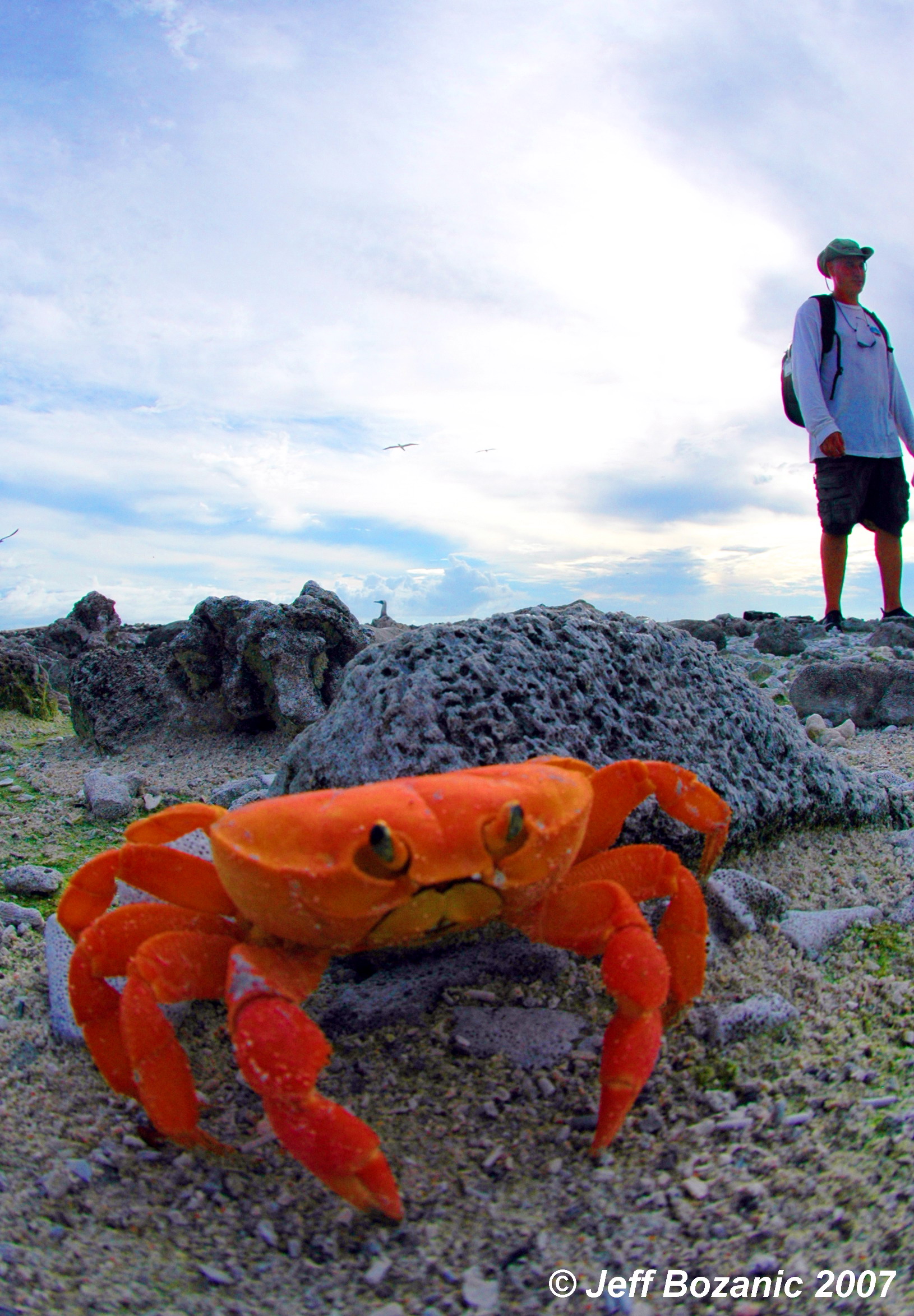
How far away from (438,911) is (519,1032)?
803 millimetres

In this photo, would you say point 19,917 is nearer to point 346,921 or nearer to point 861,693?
point 346,921

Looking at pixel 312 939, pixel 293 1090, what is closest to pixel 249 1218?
pixel 293 1090

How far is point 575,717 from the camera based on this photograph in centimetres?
339

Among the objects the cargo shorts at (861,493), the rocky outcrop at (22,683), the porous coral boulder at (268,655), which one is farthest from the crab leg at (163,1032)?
the cargo shorts at (861,493)

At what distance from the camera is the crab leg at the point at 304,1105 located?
6.35 feet

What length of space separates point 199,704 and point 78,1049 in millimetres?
4567

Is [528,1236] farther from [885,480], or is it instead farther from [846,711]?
Answer: [885,480]

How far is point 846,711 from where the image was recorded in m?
7.12

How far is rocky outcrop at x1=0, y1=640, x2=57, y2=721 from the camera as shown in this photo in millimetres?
8719

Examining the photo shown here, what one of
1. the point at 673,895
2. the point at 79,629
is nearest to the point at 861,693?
the point at 673,895

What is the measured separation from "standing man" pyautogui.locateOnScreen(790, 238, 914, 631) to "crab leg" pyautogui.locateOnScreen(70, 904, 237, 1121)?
29.6 feet

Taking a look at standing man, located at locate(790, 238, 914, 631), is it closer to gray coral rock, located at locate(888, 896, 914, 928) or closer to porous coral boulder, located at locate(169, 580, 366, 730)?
porous coral boulder, located at locate(169, 580, 366, 730)

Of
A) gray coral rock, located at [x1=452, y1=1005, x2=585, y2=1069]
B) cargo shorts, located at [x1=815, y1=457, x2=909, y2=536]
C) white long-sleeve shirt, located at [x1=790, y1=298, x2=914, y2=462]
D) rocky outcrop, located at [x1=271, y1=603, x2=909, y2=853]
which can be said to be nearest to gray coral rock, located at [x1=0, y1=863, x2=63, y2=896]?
rocky outcrop, located at [x1=271, y1=603, x2=909, y2=853]

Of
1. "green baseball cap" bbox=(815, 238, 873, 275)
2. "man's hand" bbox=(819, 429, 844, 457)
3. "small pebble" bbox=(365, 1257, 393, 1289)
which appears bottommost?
"small pebble" bbox=(365, 1257, 393, 1289)
